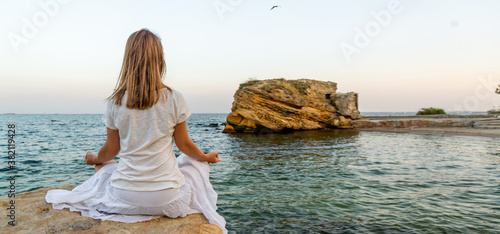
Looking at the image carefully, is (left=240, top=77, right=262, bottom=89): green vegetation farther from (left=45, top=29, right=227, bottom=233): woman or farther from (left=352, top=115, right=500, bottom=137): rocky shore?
(left=45, top=29, right=227, bottom=233): woman

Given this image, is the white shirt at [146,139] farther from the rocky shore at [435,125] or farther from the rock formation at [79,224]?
the rocky shore at [435,125]

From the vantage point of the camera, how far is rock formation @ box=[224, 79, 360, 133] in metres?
28.1

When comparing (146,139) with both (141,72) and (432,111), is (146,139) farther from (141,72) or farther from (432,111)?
(432,111)

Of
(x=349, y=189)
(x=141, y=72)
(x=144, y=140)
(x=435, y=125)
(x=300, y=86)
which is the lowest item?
(x=349, y=189)

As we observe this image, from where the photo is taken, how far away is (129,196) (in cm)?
260

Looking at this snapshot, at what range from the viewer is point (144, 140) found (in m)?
2.54

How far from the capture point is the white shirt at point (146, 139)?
8.28ft

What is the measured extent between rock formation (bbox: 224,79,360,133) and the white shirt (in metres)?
25.2

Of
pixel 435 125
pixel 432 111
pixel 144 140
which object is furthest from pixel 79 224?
pixel 432 111

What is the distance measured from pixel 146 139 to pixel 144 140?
21 mm

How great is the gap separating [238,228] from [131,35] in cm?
378

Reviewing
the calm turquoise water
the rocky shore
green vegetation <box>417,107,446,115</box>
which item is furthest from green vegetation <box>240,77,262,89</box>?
green vegetation <box>417,107,446,115</box>

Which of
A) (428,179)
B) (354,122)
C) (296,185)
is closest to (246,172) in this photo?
(296,185)

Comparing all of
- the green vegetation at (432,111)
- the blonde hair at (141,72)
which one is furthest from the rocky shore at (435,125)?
the blonde hair at (141,72)
